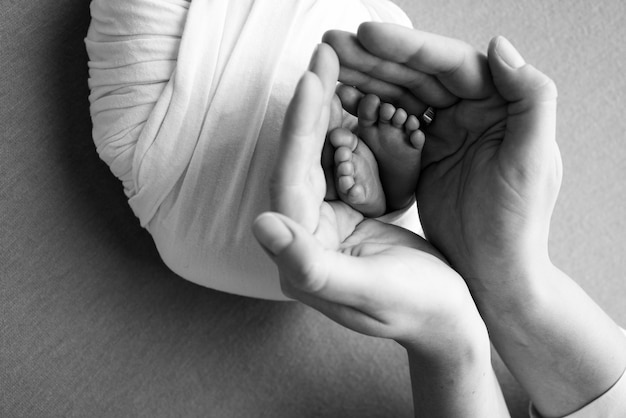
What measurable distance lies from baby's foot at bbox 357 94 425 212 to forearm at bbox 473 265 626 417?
6.9 inches

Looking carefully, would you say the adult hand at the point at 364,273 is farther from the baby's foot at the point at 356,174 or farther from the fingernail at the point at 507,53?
the fingernail at the point at 507,53

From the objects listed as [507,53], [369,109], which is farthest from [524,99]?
[369,109]

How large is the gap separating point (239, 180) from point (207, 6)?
201mm

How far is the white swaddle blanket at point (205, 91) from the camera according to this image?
0.71 meters

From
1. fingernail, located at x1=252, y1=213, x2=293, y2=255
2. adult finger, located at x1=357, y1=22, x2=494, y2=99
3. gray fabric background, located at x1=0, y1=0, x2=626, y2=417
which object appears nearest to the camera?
fingernail, located at x1=252, y1=213, x2=293, y2=255

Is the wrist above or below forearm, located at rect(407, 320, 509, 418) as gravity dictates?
above

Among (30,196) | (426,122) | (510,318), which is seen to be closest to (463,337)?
(510,318)

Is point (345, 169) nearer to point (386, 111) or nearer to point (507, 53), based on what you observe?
point (386, 111)

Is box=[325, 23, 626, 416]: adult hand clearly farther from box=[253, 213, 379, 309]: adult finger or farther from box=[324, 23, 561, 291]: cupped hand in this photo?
box=[253, 213, 379, 309]: adult finger

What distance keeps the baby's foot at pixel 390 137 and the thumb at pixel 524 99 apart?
0.09 meters

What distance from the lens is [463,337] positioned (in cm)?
66

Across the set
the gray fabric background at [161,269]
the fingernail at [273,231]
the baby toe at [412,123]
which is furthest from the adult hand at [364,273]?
the gray fabric background at [161,269]

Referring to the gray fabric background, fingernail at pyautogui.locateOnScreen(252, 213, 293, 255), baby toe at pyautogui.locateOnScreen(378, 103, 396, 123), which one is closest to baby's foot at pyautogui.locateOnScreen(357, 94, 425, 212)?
baby toe at pyautogui.locateOnScreen(378, 103, 396, 123)

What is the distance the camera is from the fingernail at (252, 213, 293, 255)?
45cm
